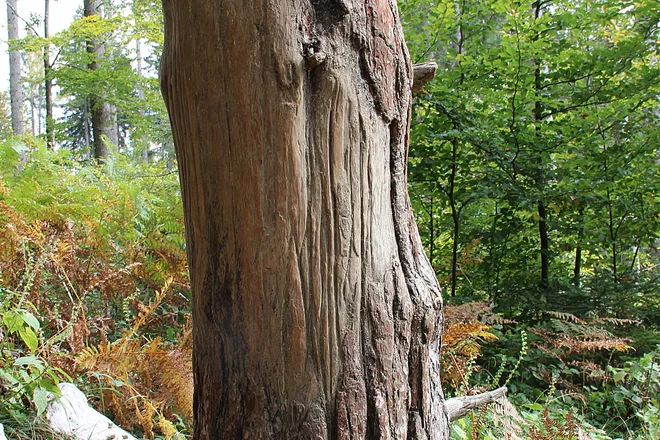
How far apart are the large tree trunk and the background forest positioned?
146 cm

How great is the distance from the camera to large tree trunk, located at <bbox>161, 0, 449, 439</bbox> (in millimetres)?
1285

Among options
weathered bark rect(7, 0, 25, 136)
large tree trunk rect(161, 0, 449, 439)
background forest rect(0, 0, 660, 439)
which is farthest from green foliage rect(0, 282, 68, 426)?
weathered bark rect(7, 0, 25, 136)

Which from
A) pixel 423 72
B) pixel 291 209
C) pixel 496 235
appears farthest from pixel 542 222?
pixel 291 209

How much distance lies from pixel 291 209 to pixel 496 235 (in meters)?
4.77

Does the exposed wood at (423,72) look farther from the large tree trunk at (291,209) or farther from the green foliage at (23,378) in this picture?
the green foliage at (23,378)

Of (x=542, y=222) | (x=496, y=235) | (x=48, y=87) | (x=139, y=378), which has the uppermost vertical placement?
(x=48, y=87)

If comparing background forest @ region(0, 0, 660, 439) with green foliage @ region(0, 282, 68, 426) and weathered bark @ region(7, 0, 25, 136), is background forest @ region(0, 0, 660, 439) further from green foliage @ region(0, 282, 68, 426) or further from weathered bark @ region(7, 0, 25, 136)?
weathered bark @ region(7, 0, 25, 136)

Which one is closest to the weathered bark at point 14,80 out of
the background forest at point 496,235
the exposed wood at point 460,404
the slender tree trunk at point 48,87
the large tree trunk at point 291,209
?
the slender tree trunk at point 48,87

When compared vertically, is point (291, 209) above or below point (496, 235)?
above

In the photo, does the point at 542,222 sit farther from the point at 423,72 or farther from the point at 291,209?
the point at 291,209

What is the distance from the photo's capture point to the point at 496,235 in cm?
565

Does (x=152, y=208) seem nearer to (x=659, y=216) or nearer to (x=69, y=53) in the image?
(x=659, y=216)

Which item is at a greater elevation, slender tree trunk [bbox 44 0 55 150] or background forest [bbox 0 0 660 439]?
slender tree trunk [bbox 44 0 55 150]

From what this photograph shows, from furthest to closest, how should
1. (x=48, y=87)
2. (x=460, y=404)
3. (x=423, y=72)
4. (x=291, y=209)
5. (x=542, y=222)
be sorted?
(x=48, y=87) → (x=542, y=222) → (x=460, y=404) → (x=423, y=72) → (x=291, y=209)
